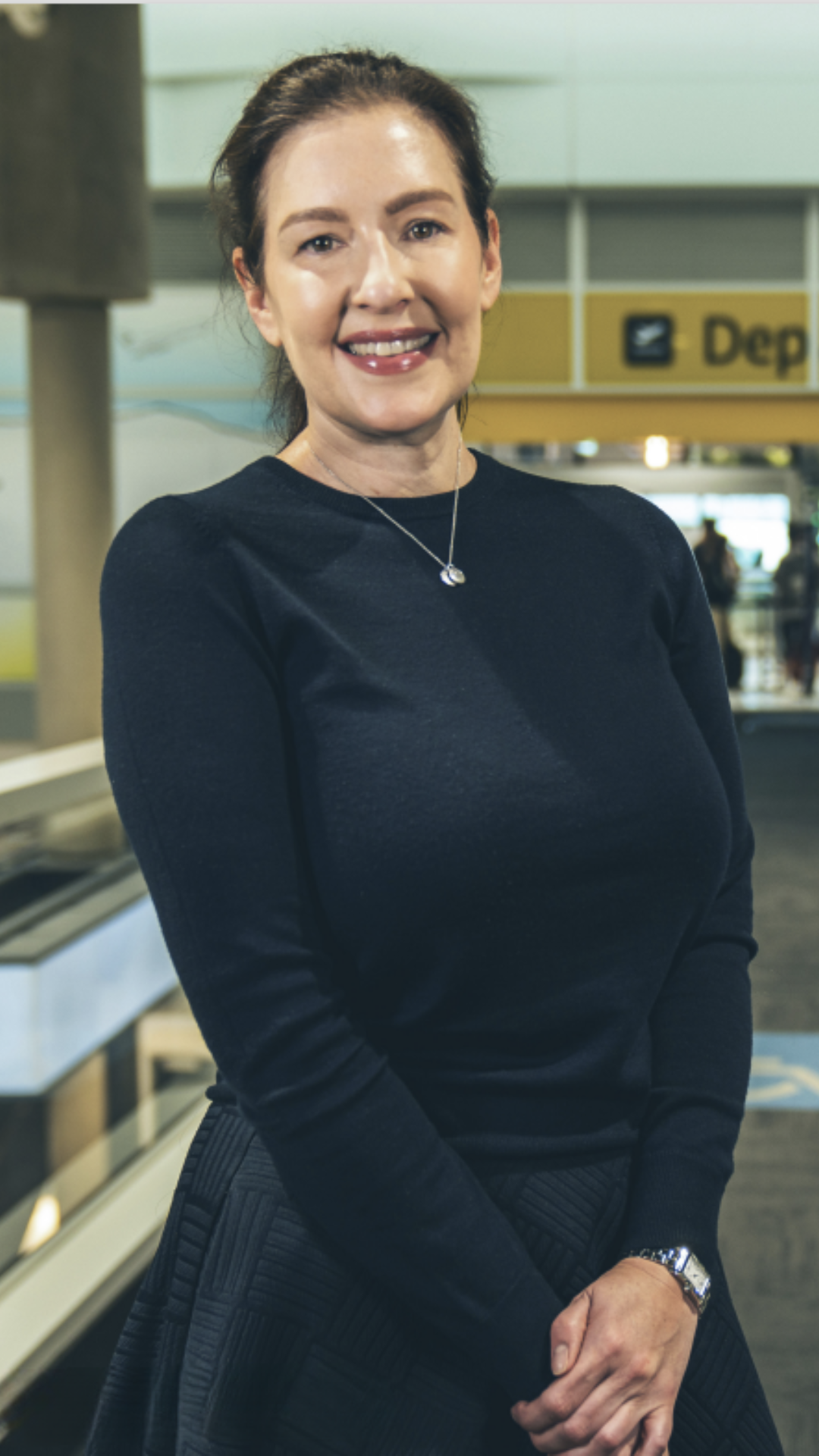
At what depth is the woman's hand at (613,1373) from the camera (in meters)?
0.99

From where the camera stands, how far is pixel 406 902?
100 centimetres

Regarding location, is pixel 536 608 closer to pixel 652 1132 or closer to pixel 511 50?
pixel 652 1132

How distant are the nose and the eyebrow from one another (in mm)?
24

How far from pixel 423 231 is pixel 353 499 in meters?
0.22

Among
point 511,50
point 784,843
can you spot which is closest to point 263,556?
point 784,843

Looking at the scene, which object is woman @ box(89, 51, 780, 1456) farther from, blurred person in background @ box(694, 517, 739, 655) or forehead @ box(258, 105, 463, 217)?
blurred person in background @ box(694, 517, 739, 655)

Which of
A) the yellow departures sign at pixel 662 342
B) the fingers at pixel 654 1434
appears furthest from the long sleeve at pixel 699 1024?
the yellow departures sign at pixel 662 342

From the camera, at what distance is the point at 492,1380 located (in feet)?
3.36

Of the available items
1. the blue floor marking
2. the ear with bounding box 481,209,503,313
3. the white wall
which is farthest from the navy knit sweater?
the white wall

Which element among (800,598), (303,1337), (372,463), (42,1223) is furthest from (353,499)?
(800,598)

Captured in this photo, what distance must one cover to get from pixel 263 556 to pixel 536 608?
0.74ft

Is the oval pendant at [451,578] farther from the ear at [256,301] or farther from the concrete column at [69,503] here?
the concrete column at [69,503]

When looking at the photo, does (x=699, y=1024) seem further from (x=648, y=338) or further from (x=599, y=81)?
(x=599, y=81)

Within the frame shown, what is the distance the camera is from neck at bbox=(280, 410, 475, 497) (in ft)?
3.81
